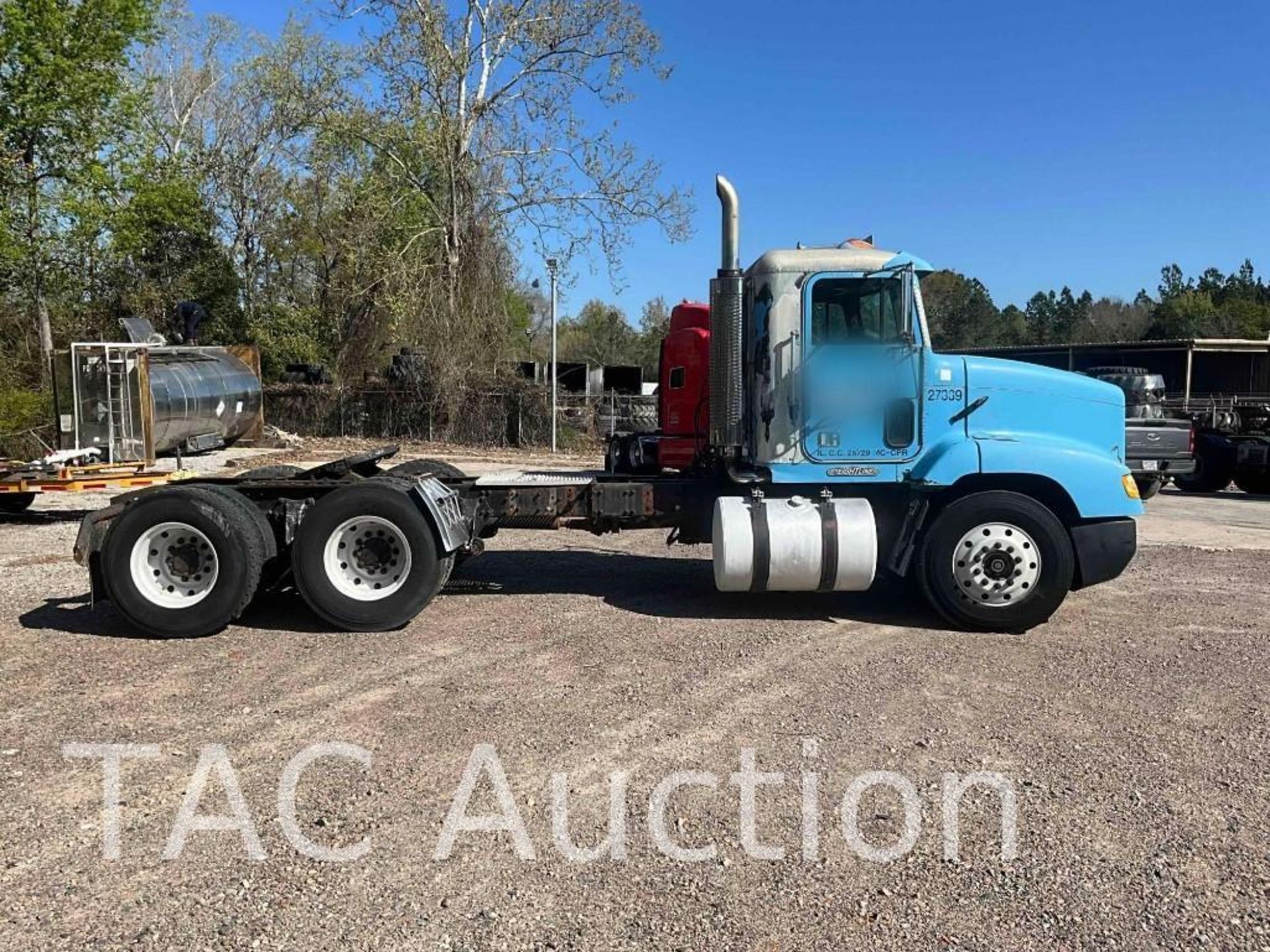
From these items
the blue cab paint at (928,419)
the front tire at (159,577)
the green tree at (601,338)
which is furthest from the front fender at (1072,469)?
the green tree at (601,338)

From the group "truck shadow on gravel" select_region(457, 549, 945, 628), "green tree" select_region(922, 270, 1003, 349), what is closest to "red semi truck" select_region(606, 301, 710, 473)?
"truck shadow on gravel" select_region(457, 549, 945, 628)

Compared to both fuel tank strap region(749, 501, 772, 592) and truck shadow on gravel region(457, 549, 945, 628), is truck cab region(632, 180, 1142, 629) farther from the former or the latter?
truck shadow on gravel region(457, 549, 945, 628)

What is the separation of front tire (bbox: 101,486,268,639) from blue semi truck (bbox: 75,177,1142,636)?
13mm

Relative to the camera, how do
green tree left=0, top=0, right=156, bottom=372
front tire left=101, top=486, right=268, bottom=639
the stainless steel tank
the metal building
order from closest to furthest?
1. front tire left=101, top=486, right=268, bottom=639
2. the stainless steel tank
3. green tree left=0, top=0, right=156, bottom=372
4. the metal building

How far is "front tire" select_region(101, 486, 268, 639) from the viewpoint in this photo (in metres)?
6.84

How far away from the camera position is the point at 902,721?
207 inches

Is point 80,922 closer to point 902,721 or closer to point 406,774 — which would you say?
point 406,774

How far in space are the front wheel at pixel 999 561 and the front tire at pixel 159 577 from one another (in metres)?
5.14

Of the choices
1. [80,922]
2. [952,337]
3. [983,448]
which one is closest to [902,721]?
[983,448]

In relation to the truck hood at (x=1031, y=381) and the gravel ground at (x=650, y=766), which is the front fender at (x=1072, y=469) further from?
the gravel ground at (x=650, y=766)

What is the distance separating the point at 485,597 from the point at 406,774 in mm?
3738

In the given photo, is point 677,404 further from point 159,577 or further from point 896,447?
point 159,577

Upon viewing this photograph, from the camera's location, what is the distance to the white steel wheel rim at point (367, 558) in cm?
700

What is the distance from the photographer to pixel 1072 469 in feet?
23.3
